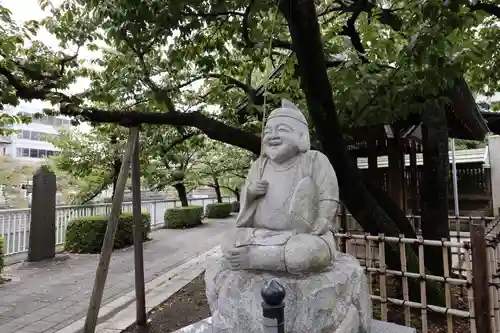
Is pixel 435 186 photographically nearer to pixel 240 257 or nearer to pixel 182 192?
pixel 240 257

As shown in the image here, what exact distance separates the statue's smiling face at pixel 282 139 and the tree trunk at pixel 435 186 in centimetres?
314

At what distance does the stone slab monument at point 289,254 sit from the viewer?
250 centimetres

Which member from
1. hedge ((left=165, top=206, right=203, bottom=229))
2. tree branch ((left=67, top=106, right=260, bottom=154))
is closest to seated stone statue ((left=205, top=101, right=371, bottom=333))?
tree branch ((left=67, top=106, right=260, bottom=154))

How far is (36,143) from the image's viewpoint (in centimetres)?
3419

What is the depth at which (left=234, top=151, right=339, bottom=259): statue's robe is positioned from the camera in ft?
9.10

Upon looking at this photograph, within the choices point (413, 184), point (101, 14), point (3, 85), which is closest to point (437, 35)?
point (101, 14)

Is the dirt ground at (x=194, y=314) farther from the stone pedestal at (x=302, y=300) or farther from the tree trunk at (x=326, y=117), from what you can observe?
the stone pedestal at (x=302, y=300)

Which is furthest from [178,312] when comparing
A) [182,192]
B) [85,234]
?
[182,192]

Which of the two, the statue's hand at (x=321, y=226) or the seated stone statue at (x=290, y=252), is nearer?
the seated stone statue at (x=290, y=252)

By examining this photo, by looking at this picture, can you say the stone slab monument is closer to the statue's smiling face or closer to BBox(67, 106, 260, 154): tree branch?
the statue's smiling face

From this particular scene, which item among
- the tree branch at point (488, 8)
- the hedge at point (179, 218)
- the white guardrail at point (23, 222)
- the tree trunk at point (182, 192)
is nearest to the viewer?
the tree branch at point (488, 8)

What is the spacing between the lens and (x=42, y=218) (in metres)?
9.26

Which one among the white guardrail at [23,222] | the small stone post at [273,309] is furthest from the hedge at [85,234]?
the small stone post at [273,309]

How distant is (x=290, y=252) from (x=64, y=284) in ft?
20.7
